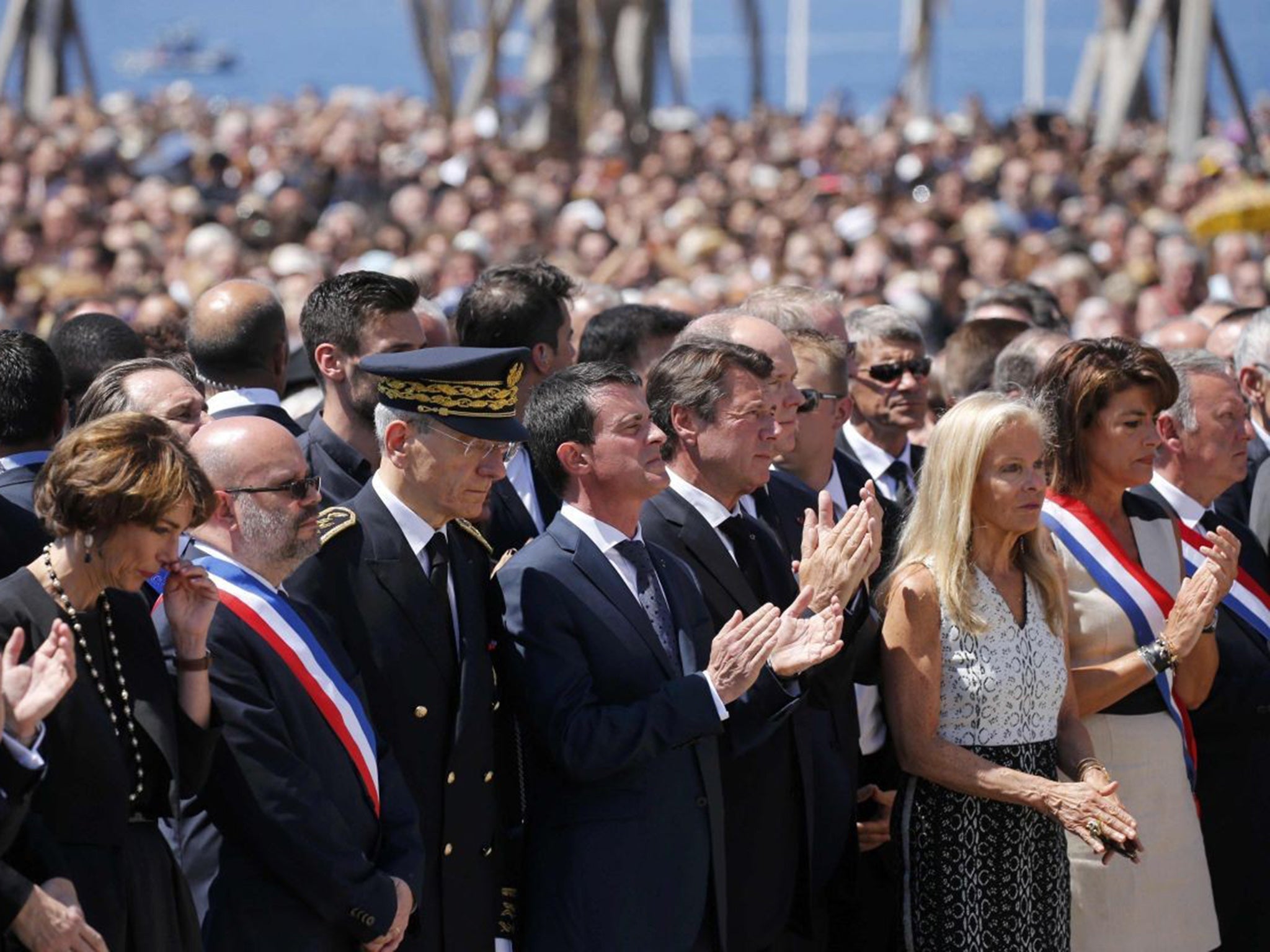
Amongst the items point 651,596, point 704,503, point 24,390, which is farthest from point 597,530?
point 24,390

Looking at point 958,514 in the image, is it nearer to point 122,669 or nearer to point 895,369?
point 895,369

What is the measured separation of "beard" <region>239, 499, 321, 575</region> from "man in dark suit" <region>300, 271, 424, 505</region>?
1.15 metres

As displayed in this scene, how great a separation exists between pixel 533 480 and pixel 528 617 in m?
1.17

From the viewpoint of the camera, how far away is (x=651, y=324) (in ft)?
20.5

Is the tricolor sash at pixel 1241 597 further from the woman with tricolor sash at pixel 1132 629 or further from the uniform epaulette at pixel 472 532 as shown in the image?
the uniform epaulette at pixel 472 532

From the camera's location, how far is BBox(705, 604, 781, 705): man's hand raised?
4.09 m

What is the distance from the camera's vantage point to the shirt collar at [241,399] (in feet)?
17.6

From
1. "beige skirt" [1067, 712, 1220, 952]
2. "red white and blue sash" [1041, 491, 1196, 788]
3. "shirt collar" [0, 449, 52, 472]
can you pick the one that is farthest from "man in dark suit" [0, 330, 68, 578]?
"beige skirt" [1067, 712, 1220, 952]

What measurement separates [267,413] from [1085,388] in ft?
7.31

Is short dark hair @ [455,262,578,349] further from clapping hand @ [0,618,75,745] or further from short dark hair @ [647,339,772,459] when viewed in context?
clapping hand @ [0,618,75,745]

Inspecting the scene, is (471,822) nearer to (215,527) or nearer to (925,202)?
(215,527)

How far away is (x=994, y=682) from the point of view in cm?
466

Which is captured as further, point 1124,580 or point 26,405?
point 1124,580

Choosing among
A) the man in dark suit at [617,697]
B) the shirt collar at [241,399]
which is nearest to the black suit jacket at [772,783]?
the man in dark suit at [617,697]
